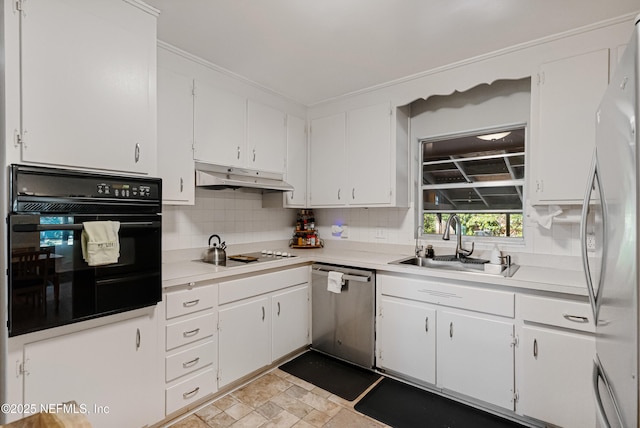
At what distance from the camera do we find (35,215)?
4.39 ft

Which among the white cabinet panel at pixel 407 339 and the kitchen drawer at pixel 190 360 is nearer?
the kitchen drawer at pixel 190 360

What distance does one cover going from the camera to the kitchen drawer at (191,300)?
6.30 ft

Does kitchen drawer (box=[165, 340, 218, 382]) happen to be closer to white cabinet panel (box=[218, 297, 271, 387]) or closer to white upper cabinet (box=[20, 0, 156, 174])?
white cabinet panel (box=[218, 297, 271, 387])

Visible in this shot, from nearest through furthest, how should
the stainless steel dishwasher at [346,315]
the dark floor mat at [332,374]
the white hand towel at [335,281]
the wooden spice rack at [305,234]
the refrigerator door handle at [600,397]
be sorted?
1. the refrigerator door handle at [600,397]
2. the dark floor mat at [332,374]
3. the stainless steel dishwasher at [346,315]
4. the white hand towel at [335,281]
5. the wooden spice rack at [305,234]

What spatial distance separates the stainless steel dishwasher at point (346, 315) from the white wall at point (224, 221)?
785mm

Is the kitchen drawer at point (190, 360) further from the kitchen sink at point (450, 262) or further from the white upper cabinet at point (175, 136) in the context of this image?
the kitchen sink at point (450, 262)

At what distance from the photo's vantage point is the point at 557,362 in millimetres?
1801

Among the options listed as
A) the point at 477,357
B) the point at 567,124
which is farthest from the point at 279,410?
the point at 567,124

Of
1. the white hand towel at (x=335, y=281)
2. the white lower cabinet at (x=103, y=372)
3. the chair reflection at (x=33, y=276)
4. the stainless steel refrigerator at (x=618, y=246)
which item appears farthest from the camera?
the white hand towel at (x=335, y=281)

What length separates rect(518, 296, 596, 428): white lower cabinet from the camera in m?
1.73

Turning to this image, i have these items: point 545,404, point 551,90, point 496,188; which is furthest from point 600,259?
point 496,188

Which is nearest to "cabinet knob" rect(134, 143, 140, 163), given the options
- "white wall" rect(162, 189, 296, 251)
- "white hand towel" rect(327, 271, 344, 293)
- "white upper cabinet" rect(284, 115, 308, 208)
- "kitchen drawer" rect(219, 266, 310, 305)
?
"white wall" rect(162, 189, 296, 251)

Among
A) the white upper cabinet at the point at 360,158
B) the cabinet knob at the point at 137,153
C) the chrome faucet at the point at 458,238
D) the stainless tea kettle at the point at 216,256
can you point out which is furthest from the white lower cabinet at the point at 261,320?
the chrome faucet at the point at 458,238

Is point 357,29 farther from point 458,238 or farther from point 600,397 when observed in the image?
point 600,397
